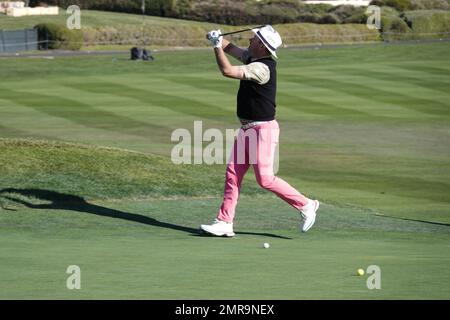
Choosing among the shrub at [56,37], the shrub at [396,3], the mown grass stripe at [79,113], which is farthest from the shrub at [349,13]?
the mown grass stripe at [79,113]

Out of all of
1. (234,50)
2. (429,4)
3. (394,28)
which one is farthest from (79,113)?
(429,4)

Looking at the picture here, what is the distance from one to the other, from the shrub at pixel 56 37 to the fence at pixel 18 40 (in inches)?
15.5

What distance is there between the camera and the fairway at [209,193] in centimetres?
898

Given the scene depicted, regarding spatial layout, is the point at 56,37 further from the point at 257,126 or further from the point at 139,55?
the point at 257,126

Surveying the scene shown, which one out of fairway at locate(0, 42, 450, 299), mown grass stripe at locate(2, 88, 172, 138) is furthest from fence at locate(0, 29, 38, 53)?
mown grass stripe at locate(2, 88, 172, 138)

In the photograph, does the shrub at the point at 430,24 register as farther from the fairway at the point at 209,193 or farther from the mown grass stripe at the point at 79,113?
the mown grass stripe at the point at 79,113

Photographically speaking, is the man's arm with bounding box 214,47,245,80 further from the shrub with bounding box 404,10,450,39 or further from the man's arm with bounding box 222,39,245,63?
the shrub with bounding box 404,10,450,39

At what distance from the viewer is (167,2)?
7225 cm

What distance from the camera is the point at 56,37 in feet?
188

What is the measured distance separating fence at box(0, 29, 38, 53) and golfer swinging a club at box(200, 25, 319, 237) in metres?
43.9

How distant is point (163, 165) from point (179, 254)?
7427mm

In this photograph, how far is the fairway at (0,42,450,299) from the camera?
8.98m

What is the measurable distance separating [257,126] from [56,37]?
46.2 meters

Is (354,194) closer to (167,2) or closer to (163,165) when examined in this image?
(163,165)
